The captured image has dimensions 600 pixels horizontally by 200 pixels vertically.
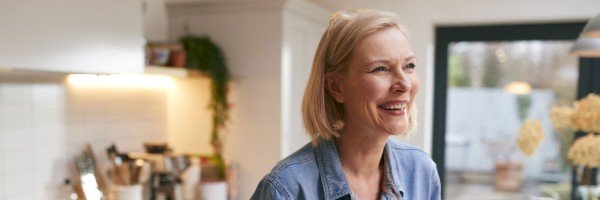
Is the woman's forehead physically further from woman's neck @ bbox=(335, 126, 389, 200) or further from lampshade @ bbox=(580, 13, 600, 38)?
lampshade @ bbox=(580, 13, 600, 38)

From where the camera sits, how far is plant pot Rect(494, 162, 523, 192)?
2.98 m

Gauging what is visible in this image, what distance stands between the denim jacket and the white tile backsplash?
4.08 feet

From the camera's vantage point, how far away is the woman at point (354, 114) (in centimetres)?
93

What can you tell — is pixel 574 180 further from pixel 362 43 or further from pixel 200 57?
pixel 362 43

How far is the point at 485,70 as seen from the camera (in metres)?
2.97

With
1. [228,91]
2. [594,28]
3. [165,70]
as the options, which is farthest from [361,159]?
[228,91]

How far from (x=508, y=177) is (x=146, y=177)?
213cm

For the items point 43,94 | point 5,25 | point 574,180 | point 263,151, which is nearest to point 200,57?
point 263,151

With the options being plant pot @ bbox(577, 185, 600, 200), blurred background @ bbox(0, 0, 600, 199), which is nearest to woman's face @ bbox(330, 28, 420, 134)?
plant pot @ bbox(577, 185, 600, 200)

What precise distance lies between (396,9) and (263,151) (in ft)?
3.91

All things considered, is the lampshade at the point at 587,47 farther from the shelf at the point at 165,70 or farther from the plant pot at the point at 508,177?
the shelf at the point at 165,70

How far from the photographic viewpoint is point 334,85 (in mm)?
998

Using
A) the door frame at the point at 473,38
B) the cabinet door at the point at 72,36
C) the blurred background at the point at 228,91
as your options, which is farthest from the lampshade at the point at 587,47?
the cabinet door at the point at 72,36

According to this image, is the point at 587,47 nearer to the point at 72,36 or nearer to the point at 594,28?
the point at 594,28
